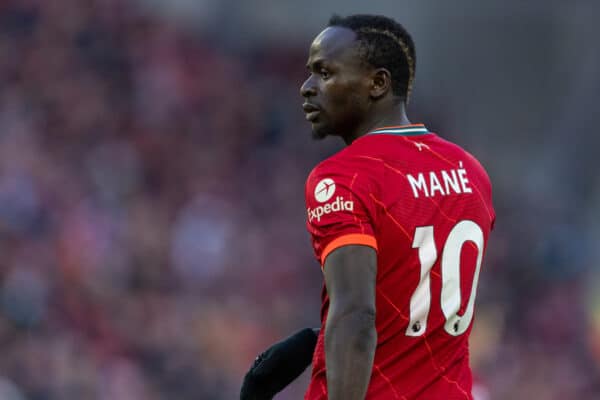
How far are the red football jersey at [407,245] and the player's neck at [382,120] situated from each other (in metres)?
0.04

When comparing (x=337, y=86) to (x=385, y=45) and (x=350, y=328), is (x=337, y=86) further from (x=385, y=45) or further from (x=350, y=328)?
(x=350, y=328)

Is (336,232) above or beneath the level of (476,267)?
above

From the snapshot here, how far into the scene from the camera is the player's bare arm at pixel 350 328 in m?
3.03

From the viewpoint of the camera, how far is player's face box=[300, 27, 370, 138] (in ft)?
11.1

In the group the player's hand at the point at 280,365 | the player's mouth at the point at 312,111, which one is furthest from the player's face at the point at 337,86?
the player's hand at the point at 280,365

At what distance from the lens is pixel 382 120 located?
3.41 meters

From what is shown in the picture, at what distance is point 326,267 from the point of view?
312 centimetres

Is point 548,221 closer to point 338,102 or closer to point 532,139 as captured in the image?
point 532,139

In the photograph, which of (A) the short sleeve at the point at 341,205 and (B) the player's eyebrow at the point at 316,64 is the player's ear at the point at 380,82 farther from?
(A) the short sleeve at the point at 341,205

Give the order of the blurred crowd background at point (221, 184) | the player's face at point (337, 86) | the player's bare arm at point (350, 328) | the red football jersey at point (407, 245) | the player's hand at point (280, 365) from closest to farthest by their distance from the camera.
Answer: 1. the player's bare arm at point (350, 328)
2. the red football jersey at point (407, 245)
3. the player's face at point (337, 86)
4. the player's hand at point (280, 365)
5. the blurred crowd background at point (221, 184)

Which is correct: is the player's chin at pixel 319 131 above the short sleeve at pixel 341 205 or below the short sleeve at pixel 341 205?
above

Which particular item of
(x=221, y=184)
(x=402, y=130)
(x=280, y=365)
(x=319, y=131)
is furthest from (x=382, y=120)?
(x=221, y=184)

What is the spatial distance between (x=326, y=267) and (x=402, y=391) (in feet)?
1.31

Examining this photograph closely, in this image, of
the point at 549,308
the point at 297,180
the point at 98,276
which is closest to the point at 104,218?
the point at 98,276
